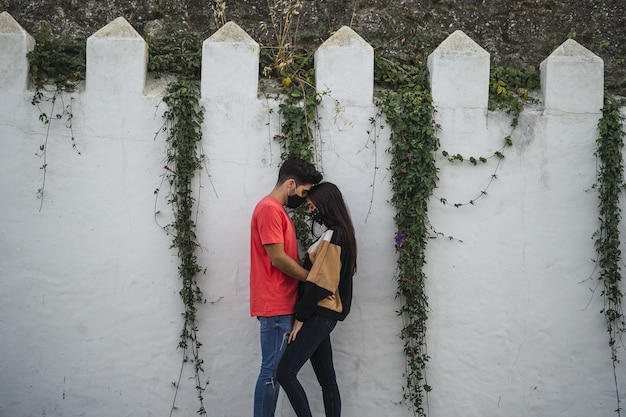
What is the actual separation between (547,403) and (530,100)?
2232mm

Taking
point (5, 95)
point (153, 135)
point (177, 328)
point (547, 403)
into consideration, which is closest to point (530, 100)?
point (547, 403)

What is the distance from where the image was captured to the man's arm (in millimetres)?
3828

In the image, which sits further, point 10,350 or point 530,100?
point 530,100

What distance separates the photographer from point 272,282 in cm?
395

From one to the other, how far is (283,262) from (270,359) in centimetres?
63

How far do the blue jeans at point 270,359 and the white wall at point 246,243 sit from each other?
55 cm

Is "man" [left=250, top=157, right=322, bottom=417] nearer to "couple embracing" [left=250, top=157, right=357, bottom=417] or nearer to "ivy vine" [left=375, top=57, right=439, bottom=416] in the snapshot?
"couple embracing" [left=250, top=157, right=357, bottom=417]

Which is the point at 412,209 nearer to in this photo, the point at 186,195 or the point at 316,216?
the point at 316,216

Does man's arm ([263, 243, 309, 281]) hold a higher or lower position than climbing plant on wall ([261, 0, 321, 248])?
lower

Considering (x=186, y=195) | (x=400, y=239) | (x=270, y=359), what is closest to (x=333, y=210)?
(x=400, y=239)

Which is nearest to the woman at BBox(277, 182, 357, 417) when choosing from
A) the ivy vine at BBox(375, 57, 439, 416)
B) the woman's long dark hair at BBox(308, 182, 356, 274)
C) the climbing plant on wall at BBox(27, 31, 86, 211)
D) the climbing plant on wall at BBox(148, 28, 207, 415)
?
the woman's long dark hair at BBox(308, 182, 356, 274)

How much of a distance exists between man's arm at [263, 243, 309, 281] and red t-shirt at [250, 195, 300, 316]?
0.04m

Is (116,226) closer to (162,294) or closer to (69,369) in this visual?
(162,294)

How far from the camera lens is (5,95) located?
4430mm
